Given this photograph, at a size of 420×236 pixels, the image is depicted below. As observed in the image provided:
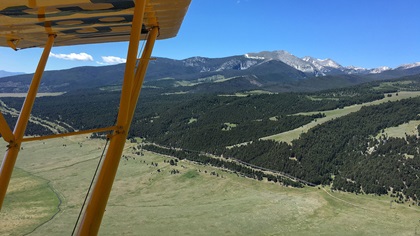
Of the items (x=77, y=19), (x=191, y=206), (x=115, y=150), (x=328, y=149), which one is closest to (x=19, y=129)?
(x=77, y=19)

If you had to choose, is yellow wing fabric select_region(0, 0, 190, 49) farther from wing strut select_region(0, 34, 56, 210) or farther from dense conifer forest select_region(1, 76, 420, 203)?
dense conifer forest select_region(1, 76, 420, 203)

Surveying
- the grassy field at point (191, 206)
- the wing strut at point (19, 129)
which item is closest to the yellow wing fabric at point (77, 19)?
the wing strut at point (19, 129)

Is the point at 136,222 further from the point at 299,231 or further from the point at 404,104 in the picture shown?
the point at 404,104

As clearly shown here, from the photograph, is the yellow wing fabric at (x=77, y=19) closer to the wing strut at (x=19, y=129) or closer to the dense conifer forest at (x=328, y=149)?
the wing strut at (x=19, y=129)

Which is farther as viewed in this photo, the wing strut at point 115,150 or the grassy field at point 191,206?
the grassy field at point 191,206

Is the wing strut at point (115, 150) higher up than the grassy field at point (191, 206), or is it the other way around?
the wing strut at point (115, 150)
